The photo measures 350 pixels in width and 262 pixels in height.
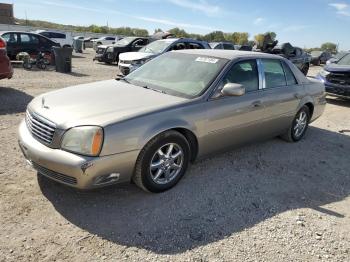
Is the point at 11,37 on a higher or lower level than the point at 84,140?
lower

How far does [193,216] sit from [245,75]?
7.43 feet

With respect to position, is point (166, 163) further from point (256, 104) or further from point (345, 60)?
point (345, 60)

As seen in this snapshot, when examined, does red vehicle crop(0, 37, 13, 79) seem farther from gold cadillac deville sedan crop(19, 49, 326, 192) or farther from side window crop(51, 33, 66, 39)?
side window crop(51, 33, 66, 39)

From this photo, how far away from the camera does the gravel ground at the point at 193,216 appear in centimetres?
301

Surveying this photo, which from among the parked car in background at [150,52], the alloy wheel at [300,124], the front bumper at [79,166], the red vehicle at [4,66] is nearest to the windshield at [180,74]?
the front bumper at [79,166]

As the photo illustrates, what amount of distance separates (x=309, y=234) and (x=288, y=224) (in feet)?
0.72

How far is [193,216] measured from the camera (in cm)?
357

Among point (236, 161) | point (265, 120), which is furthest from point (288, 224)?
point (265, 120)

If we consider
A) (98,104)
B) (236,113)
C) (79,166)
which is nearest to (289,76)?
(236,113)

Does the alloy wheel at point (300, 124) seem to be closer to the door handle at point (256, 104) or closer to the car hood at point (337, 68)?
the door handle at point (256, 104)

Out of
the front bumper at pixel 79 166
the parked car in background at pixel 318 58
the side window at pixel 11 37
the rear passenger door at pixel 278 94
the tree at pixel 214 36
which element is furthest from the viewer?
the tree at pixel 214 36

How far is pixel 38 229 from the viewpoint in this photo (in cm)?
315

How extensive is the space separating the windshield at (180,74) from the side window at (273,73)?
96 cm

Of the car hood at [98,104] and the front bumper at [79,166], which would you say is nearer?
the front bumper at [79,166]
